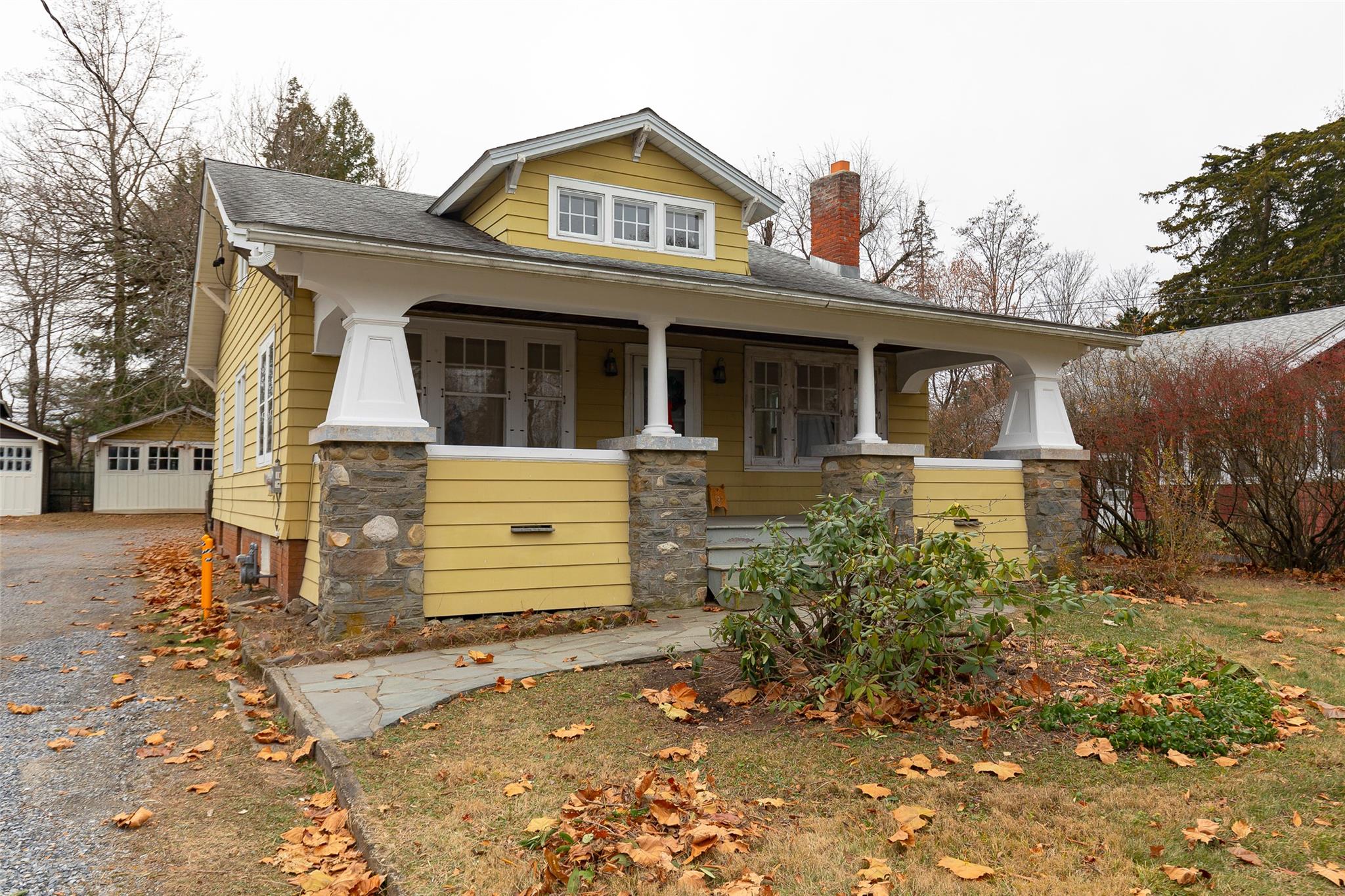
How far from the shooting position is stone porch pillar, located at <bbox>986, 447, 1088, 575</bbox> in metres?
10.1

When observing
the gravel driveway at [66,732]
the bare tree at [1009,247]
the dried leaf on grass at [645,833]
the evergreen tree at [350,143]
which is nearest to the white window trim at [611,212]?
the gravel driveway at [66,732]

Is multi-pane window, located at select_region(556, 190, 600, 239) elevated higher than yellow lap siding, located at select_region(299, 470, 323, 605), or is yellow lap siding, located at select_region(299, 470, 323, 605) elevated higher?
multi-pane window, located at select_region(556, 190, 600, 239)

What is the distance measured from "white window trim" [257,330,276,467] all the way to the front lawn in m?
5.14

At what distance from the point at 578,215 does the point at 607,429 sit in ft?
8.15

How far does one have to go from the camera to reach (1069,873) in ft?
9.02

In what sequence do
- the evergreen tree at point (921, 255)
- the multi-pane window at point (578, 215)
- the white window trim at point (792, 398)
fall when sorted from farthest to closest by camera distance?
1. the evergreen tree at point (921, 255)
2. the white window trim at point (792, 398)
3. the multi-pane window at point (578, 215)

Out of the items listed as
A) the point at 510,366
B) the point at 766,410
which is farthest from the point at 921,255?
the point at 510,366

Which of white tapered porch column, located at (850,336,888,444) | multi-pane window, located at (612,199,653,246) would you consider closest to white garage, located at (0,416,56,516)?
multi-pane window, located at (612,199,653,246)

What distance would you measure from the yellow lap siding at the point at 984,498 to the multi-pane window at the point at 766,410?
2.19 m

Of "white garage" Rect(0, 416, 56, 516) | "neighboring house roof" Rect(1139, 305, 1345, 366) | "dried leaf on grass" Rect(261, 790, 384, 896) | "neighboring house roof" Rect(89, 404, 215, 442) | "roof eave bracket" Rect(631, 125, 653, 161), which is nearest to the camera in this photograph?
"dried leaf on grass" Rect(261, 790, 384, 896)

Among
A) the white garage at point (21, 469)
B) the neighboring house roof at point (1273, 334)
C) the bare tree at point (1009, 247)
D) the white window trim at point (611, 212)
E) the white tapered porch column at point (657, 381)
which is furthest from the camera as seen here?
the bare tree at point (1009, 247)

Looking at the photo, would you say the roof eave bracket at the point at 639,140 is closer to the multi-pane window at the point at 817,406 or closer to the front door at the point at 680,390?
the front door at the point at 680,390

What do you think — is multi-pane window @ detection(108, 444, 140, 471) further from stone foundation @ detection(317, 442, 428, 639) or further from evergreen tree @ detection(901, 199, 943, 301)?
evergreen tree @ detection(901, 199, 943, 301)

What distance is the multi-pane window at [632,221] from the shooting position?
9172mm
